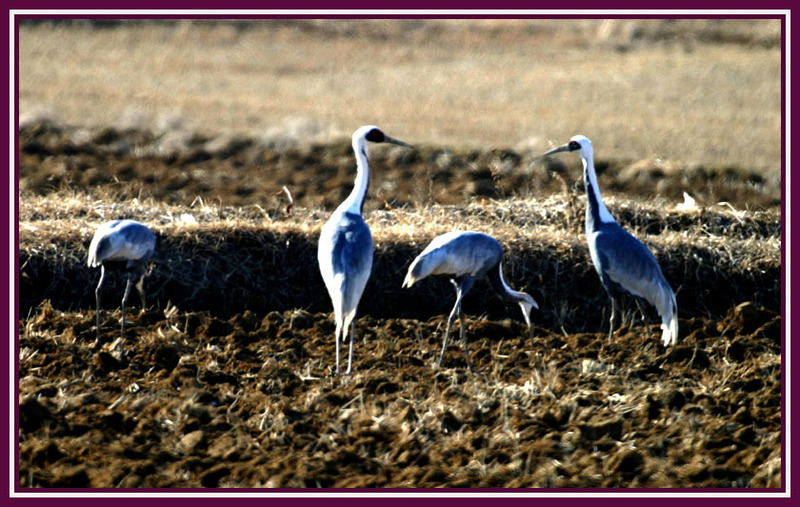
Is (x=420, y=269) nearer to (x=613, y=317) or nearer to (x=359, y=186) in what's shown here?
(x=359, y=186)

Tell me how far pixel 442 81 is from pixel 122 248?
16.1 m

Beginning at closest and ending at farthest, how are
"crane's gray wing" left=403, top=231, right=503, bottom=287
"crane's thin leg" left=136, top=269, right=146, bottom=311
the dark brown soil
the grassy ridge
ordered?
the dark brown soil → "crane's gray wing" left=403, top=231, right=503, bottom=287 → "crane's thin leg" left=136, top=269, right=146, bottom=311 → the grassy ridge

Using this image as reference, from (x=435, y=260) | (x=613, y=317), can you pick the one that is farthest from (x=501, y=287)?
(x=613, y=317)

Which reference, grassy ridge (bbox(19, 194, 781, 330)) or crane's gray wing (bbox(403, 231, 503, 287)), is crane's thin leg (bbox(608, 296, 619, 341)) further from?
crane's gray wing (bbox(403, 231, 503, 287))

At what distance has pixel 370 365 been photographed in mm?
7348

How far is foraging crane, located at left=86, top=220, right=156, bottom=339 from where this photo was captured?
7.38 metres

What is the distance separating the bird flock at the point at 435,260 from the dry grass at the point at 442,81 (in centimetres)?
814

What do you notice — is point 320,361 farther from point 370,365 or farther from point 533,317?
point 533,317

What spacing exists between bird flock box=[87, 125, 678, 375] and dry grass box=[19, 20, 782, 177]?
8140 mm

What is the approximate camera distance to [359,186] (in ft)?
25.8

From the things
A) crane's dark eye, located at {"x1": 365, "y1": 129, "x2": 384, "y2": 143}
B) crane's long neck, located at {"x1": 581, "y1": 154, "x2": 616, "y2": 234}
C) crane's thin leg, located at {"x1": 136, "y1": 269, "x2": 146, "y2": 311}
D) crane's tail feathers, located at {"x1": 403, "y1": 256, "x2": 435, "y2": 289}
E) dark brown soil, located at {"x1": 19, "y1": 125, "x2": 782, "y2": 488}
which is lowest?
dark brown soil, located at {"x1": 19, "y1": 125, "x2": 782, "y2": 488}

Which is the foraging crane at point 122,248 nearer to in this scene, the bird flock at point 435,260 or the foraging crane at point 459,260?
the bird flock at point 435,260

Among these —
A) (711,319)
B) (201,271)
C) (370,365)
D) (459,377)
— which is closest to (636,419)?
(459,377)

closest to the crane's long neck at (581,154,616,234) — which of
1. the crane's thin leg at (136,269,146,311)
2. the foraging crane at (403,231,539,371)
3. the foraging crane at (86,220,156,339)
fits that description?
the foraging crane at (403,231,539,371)
